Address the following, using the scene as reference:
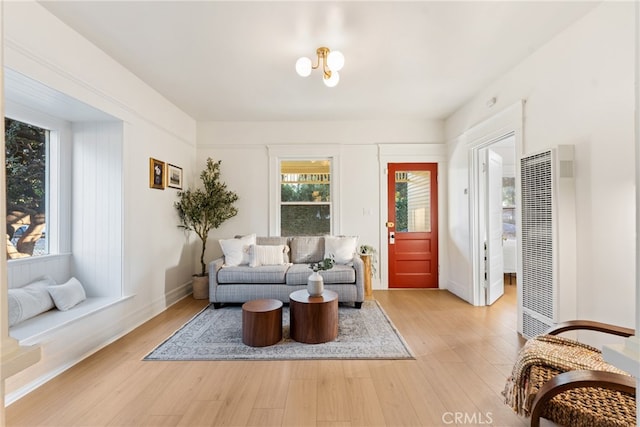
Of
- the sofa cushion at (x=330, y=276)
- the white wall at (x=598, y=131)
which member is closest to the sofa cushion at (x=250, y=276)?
the sofa cushion at (x=330, y=276)

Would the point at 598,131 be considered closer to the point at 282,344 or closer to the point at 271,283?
the point at 282,344

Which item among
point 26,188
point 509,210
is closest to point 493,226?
point 509,210

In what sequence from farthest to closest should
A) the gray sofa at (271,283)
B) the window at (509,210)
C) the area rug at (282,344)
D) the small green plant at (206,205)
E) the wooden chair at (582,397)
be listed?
the window at (509,210)
the small green plant at (206,205)
the gray sofa at (271,283)
the area rug at (282,344)
the wooden chair at (582,397)

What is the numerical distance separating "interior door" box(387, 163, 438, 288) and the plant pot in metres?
2.82

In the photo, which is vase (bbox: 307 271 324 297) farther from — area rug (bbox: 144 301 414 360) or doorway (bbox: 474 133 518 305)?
doorway (bbox: 474 133 518 305)

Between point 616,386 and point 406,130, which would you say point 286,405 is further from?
point 406,130

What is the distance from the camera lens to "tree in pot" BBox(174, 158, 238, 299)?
13.6ft

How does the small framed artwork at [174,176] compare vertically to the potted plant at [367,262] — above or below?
above

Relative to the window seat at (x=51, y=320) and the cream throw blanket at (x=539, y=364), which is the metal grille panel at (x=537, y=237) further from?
the window seat at (x=51, y=320)

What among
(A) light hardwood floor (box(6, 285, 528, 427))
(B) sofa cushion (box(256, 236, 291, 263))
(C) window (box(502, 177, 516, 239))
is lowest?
(A) light hardwood floor (box(6, 285, 528, 427))

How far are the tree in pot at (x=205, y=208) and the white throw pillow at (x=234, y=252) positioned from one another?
1.85ft

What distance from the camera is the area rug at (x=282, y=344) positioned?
2488 mm

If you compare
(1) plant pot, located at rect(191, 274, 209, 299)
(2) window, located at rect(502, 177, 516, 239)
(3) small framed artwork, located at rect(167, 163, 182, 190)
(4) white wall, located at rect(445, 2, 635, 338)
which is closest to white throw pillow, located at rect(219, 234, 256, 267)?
(1) plant pot, located at rect(191, 274, 209, 299)

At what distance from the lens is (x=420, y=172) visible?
15.5 ft
